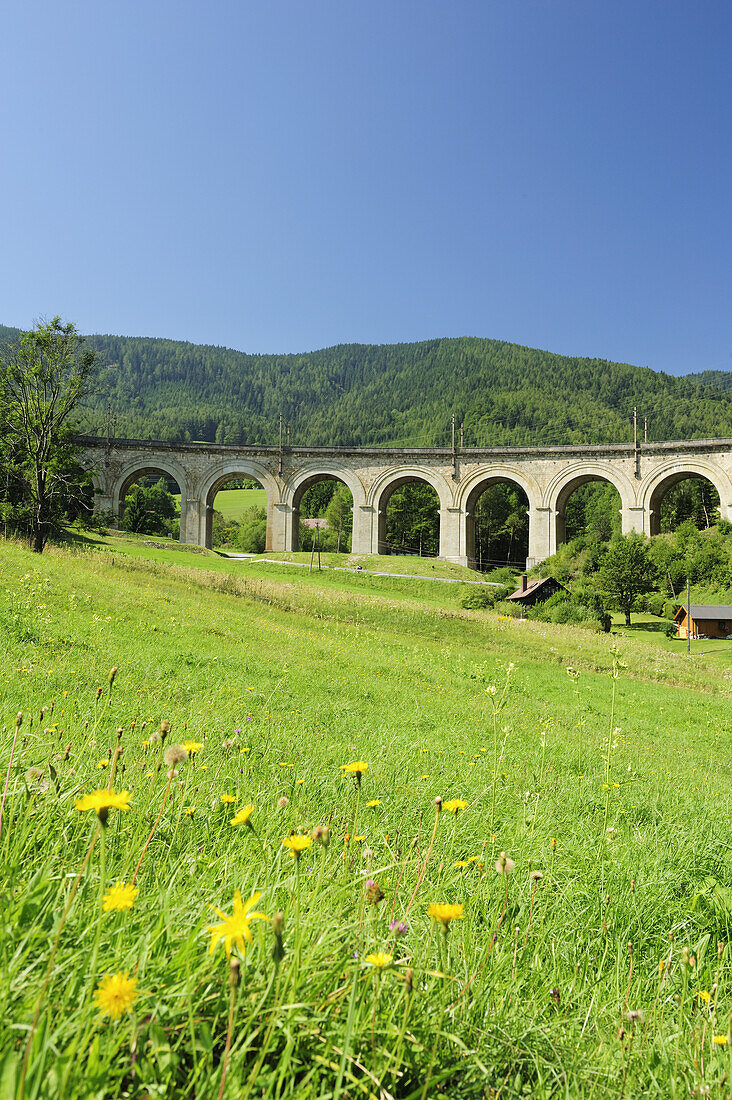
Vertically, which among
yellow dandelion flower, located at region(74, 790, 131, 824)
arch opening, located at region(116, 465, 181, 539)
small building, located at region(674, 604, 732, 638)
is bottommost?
small building, located at region(674, 604, 732, 638)

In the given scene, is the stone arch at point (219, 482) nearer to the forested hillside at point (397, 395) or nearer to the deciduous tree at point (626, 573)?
the forested hillside at point (397, 395)

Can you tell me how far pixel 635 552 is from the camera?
3253cm

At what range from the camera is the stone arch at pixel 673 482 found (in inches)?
1298

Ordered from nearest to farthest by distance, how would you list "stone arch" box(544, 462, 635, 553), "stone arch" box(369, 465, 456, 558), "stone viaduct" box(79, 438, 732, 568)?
1. "stone arch" box(544, 462, 635, 553)
2. "stone viaduct" box(79, 438, 732, 568)
3. "stone arch" box(369, 465, 456, 558)

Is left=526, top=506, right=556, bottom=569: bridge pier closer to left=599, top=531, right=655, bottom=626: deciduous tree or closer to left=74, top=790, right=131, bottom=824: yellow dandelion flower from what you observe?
left=599, top=531, right=655, bottom=626: deciduous tree

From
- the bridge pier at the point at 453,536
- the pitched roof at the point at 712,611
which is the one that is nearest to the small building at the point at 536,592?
the bridge pier at the point at 453,536

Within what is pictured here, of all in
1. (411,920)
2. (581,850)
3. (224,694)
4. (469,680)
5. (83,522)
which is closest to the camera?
(411,920)

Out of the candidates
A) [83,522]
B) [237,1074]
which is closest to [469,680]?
[237,1074]

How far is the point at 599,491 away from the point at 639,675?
55134mm

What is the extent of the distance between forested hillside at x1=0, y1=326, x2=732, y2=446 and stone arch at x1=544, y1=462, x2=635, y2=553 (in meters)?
36.2

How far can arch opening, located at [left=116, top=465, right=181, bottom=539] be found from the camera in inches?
1585

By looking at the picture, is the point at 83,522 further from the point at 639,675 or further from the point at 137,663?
the point at 639,675

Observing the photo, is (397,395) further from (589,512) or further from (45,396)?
(45,396)

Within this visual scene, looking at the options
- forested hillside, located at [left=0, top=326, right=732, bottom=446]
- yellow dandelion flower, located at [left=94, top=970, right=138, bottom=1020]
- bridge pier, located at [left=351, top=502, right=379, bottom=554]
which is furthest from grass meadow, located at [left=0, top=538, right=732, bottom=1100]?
forested hillside, located at [left=0, top=326, right=732, bottom=446]
